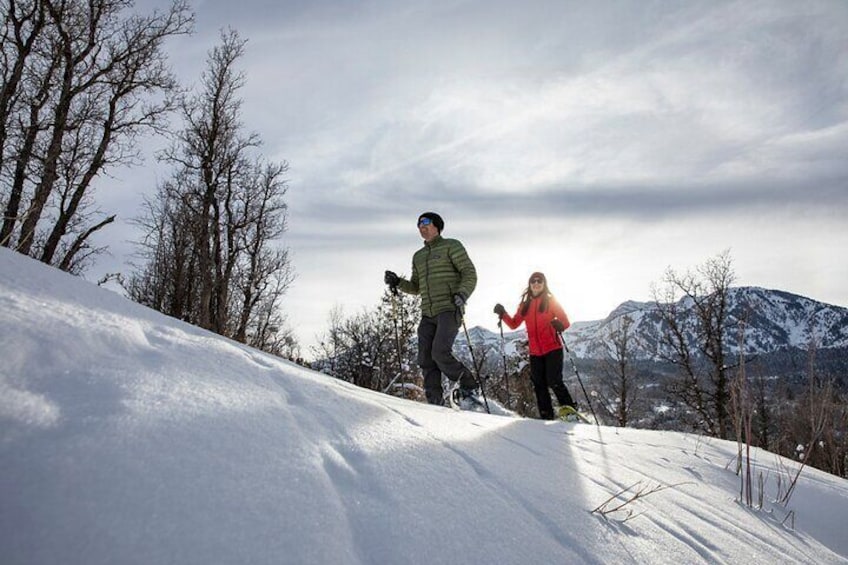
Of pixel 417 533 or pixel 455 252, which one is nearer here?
pixel 417 533

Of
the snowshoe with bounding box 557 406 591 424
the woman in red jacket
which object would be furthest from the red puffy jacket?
the snowshoe with bounding box 557 406 591 424

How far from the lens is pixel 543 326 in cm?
495

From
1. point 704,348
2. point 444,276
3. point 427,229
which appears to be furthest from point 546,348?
point 704,348

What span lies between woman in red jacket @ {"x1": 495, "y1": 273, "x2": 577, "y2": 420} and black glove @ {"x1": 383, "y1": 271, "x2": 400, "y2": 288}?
1.56m

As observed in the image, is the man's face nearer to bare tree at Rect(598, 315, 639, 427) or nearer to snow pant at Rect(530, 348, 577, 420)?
snow pant at Rect(530, 348, 577, 420)

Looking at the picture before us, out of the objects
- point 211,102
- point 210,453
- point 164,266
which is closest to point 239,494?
point 210,453

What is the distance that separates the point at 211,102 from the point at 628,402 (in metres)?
25.3

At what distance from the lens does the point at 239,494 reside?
2.57 ft

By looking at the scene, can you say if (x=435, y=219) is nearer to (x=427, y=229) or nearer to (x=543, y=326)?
(x=427, y=229)

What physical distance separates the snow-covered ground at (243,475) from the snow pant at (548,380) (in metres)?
2.98

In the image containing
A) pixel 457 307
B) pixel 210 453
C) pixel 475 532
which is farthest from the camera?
pixel 457 307

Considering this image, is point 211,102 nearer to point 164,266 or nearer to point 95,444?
point 164,266

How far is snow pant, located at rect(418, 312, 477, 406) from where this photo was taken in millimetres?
4359

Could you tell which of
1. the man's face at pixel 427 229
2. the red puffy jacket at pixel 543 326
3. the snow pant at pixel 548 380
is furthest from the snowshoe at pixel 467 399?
the man's face at pixel 427 229
